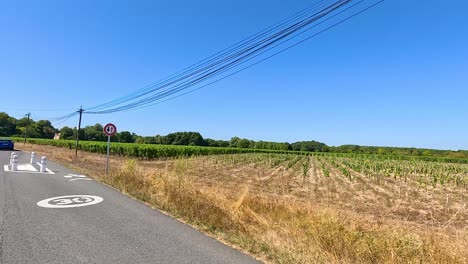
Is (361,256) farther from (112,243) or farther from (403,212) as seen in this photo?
(403,212)

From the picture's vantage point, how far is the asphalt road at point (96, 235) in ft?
13.8

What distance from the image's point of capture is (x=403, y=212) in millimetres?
11992

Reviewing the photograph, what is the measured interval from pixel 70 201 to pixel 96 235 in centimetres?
352

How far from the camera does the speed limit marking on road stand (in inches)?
298

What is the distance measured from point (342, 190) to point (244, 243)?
13.6 metres

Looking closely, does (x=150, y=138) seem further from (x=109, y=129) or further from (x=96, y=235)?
(x=96, y=235)

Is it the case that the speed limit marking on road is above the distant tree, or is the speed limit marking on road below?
below

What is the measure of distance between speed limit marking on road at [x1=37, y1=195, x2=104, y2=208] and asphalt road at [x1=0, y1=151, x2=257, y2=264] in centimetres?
2

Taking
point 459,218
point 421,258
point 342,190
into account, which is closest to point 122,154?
point 342,190

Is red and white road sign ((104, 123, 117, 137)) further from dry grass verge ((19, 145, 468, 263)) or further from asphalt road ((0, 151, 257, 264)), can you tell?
dry grass verge ((19, 145, 468, 263))

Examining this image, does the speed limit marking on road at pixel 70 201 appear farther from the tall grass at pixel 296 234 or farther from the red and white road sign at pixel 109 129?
the red and white road sign at pixel 109 129

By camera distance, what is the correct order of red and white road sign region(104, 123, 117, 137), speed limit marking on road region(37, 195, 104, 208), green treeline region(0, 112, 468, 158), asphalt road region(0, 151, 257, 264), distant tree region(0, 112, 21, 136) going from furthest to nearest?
green treeline region(0, 112, 468, 158), distant tree region(0, 112, 21, 136), red and white road sign region(104, 123, 117, 137), speed limit marking on road region(37, 195, 104, 208), asphalt road region(0, 151, 257, 264)

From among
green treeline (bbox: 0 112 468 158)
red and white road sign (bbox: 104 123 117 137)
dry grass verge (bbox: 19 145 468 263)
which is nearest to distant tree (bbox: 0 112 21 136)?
green treeline (bbox: 0 112 468 158)

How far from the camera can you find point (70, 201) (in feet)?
26.6
